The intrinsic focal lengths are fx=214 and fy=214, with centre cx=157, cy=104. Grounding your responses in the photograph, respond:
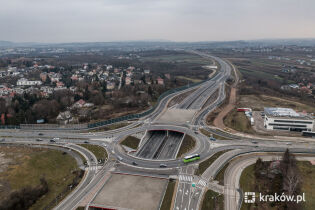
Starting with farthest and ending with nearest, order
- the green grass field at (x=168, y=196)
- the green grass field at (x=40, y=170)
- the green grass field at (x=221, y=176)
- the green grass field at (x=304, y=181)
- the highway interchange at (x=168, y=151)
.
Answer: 1. the green grass field at (x=40, y=170)
2. the green grass field at (x=221, y=176)
3. the highway interchange at (x=168, y=151)
4. the green grass field at (x=304, y=181)
5. the green grass field at (x=168, y=196)

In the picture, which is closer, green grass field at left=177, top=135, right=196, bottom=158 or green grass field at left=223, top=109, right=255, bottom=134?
green grass field at left=177, top=135, right=196, bottom=158

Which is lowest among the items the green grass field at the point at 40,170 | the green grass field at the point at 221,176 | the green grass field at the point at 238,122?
the green grass field at the point at 40,170

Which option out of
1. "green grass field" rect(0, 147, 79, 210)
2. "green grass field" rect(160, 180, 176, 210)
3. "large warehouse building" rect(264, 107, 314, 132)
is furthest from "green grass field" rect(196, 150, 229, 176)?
"green grass field" rect(0, 147, 79, 210)

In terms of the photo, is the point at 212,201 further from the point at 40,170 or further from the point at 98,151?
the point at 40,170

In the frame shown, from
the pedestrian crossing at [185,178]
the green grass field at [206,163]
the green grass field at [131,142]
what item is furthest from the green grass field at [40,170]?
the green grass field at [206,163]

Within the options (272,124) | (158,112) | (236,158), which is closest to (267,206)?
(236,158)

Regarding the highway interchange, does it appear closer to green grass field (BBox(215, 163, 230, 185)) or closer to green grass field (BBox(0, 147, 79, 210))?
green grass field (BBox(215, 163, 230, 185))

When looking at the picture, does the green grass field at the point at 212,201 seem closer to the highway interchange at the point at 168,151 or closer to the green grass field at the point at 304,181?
the highway interchange at the point at 168,151

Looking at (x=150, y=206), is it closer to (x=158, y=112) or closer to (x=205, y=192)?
(x=205, y=192)
